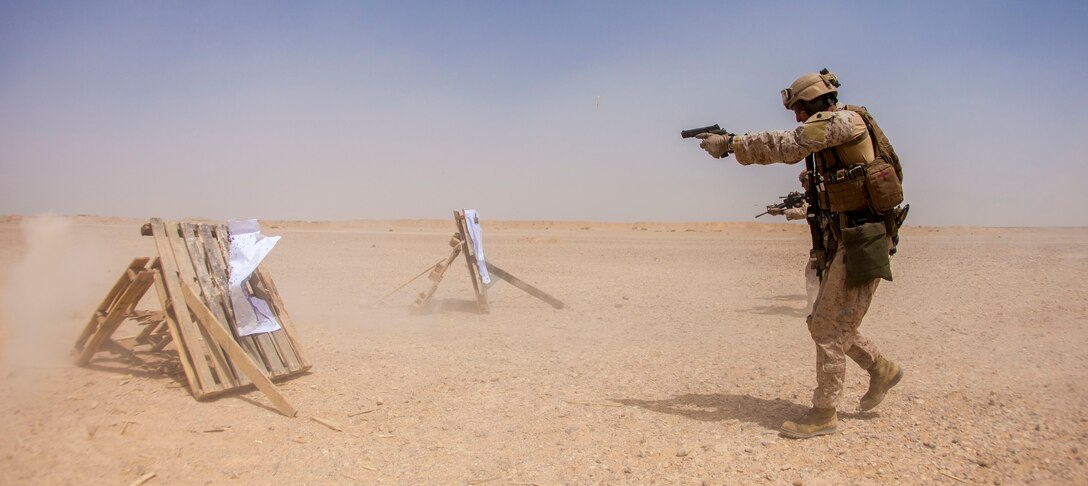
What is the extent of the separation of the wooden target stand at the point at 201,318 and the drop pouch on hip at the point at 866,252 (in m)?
4.51

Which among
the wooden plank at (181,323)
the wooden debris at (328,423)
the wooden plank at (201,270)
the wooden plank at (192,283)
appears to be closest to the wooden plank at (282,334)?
the wooden plank at (201,270)

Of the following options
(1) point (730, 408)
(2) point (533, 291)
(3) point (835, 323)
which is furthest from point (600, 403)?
(2) point (533, 291)

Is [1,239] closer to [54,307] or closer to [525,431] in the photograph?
[54,307]

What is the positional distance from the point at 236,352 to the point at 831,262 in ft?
16.3

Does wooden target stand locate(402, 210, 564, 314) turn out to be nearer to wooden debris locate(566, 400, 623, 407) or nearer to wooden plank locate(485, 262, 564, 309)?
wooden plank locate(485, 262, 564, 309)

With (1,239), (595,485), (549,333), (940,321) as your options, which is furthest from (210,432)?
(1,239)

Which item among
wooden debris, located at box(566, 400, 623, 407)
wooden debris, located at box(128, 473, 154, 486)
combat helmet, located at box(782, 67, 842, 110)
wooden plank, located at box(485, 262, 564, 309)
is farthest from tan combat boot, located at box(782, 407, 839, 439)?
wooden plank, located at box(485, 262, 564, 309)

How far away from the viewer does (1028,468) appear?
4.18m

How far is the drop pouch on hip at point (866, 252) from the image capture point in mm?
4648

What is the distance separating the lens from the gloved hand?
16.9 ft

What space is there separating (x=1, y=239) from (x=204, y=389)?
24.0 m

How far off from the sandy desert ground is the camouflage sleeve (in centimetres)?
206

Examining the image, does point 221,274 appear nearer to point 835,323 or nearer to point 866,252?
point 835,323

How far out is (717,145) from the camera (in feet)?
17.0
